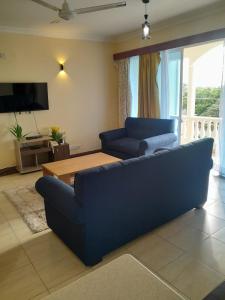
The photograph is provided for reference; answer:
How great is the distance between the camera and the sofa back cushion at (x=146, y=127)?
431cm

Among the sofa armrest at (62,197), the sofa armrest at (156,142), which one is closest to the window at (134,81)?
the sofa armrest at (156,142)

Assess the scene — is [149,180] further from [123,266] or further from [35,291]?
[35,291]

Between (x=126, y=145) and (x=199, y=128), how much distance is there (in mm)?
2030

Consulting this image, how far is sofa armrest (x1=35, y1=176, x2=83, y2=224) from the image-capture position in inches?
70.3

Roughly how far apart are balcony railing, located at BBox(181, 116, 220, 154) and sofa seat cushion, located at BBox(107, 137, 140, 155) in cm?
160

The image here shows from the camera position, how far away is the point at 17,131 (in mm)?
4312

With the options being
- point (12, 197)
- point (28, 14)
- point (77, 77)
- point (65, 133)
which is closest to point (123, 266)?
point (12, 197)

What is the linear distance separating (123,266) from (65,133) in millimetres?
4246

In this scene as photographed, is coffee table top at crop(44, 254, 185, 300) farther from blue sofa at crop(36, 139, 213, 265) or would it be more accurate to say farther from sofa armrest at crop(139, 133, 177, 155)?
sofa armrest at crop(139, 133, 177, 155)

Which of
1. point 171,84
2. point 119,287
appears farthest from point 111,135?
point 119,287

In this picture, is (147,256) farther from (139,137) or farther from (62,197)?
(139,137)

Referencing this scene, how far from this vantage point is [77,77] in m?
5.09

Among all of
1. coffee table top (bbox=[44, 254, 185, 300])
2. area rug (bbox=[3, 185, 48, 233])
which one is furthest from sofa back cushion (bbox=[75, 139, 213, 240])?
area rug (bbox=[3, 185, 48, 233])

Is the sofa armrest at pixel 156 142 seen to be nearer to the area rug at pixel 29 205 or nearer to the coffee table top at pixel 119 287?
the area rug at pixel 29 205
